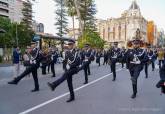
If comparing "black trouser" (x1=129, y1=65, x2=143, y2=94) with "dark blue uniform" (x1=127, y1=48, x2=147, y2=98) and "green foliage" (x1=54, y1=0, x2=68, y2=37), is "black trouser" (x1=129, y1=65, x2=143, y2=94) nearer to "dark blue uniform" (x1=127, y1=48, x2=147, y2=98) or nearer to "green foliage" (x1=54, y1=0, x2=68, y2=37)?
"dark blue uniform" (x1=127, y1=48, x2=147, y2=98)

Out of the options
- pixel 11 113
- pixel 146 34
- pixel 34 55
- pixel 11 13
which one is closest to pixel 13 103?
pixel 11 113

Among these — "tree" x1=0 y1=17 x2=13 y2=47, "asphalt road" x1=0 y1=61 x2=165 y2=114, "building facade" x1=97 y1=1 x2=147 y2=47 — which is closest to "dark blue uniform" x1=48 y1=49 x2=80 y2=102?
"asphalt road" x1=0 y1=61 x2=165 y2=114

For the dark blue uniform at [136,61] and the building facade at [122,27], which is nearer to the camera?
the dark blue uniform at [136,61]

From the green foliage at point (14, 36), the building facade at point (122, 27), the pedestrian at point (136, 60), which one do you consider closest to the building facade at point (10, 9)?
the building facade at point (122, 27)

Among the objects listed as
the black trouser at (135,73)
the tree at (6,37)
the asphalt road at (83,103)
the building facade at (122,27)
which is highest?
the building facade at (122,27)

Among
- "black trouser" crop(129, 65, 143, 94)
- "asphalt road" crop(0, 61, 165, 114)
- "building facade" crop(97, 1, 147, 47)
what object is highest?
"building facade" crop(97, 1, 147, 47)

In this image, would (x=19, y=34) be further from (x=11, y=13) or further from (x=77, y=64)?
(x=11, y=13)

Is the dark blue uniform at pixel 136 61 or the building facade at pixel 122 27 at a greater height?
the building facade at pixel 122 27

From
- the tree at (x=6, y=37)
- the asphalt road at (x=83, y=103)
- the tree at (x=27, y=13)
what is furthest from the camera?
the tree at (x=27, y=13)

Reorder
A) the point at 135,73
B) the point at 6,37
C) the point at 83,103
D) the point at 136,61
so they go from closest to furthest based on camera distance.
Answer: the point at 83,103
the point at 135,73
the point at 136,61
the point at 6,37

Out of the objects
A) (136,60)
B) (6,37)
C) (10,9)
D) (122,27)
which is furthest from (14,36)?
(122,27)

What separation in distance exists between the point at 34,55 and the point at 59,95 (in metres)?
1.97

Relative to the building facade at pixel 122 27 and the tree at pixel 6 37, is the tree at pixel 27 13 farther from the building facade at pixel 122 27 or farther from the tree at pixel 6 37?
the building facade at pixel 122 27

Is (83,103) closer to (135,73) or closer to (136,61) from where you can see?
(135,73)
